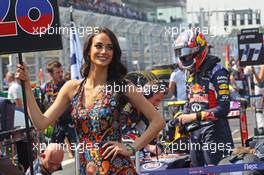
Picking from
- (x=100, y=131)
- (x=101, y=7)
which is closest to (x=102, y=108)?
(x=100, y=131)

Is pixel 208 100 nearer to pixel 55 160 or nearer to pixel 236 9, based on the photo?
pixel 55 160

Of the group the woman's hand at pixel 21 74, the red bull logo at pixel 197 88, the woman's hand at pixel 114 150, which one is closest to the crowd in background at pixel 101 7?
the red bull logo at pixel 197 88

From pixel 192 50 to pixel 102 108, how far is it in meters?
2.51

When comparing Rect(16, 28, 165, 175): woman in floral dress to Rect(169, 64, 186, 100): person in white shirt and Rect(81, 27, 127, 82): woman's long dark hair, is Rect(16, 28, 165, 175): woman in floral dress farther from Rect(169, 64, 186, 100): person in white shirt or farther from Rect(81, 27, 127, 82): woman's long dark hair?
Rect(169, 64, 186, 100): person in white shirt

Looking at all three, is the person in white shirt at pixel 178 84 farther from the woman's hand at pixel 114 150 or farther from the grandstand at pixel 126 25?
the woman's hand at pixel 114 150

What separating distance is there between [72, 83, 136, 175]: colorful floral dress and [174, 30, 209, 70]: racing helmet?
2.34 m

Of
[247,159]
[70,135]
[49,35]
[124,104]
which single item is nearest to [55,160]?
[49,35]

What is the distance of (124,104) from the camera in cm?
389

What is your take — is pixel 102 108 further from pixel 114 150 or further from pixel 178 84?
pixel 178 84

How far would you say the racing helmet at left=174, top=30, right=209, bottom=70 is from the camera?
240 inches

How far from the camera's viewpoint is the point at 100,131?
3.78 meters

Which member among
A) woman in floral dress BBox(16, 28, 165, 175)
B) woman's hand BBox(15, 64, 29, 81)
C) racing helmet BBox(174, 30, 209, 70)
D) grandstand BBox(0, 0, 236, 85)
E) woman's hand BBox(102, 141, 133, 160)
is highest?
grandstand BBox(0, 0, 236, 85)

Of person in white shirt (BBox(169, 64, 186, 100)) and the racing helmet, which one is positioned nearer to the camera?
the racing helmet

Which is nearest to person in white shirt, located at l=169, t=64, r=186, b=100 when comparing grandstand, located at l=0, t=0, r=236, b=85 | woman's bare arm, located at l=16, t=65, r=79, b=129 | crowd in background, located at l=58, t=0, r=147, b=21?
grandstand, located at l=0, t=0, r=236, b=85
